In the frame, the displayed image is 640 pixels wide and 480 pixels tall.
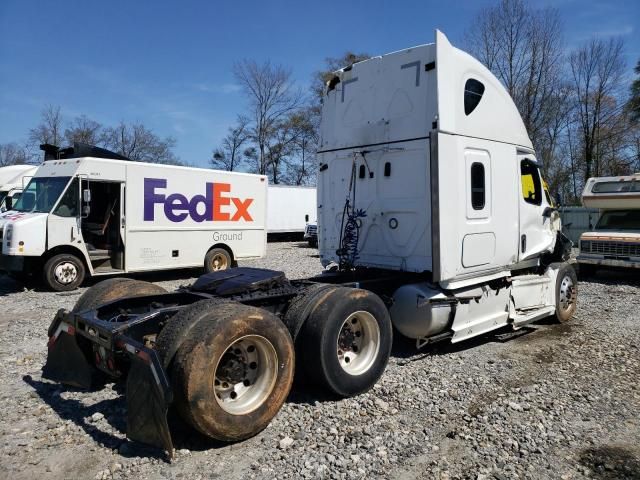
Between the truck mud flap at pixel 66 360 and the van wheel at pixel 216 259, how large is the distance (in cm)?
828

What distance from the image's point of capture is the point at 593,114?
116 feet

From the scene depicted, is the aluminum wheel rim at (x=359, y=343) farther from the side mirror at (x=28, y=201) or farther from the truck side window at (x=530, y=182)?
the side mirror at (x=28, y=201)

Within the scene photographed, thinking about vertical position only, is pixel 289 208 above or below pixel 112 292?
above

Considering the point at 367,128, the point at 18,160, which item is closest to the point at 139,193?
the point at 367,128

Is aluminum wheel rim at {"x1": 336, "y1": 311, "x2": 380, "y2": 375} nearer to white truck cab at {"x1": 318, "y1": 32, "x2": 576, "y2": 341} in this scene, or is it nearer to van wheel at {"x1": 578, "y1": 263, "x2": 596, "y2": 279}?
white truck cab at {"x1": 318, "y1": 32, "x2": 576, "y2": 341}

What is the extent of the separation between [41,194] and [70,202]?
2.81 feet

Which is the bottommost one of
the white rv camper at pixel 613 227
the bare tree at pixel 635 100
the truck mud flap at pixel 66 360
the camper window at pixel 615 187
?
the truck mud flap at pixel 66 360

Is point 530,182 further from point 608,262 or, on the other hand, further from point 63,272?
point 63,272

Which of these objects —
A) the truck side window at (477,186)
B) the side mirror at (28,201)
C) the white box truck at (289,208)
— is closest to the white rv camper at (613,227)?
the truck side window at (477,186)

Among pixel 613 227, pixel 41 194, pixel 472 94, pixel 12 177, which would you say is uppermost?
pixel 12 177

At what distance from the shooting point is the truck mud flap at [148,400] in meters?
3.39

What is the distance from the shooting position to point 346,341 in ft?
16.2

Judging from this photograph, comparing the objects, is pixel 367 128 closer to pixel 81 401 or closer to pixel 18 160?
pixel 81 401

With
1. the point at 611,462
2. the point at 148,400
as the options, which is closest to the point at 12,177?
the point at 148,400
